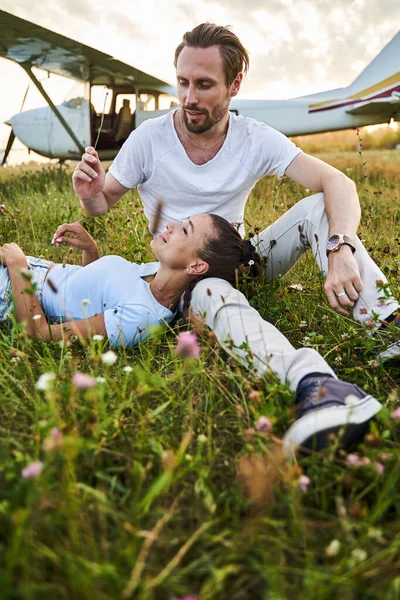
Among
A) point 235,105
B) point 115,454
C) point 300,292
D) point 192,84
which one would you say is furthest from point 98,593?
point 235,105

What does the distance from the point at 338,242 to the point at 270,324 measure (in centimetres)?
58

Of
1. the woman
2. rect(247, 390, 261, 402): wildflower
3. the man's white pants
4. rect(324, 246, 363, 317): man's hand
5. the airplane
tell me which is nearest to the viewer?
rect(247, 390, 261, 402): wildflower

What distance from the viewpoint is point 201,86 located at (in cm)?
288

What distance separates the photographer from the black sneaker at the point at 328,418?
1408 millimetres

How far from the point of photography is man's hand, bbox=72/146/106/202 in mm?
2555

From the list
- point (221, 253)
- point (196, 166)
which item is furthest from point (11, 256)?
point (196, 166)

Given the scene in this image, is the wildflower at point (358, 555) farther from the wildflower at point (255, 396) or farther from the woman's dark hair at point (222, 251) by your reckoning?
the woman's dark hair at point (222, 251)

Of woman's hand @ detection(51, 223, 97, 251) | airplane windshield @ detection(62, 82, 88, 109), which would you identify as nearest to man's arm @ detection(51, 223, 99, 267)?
woman's hand @ detection(51, 223, 97, 251)

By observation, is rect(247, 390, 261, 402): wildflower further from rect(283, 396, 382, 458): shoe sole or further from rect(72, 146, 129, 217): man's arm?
rect(72, 146, 129, 217): man's arm

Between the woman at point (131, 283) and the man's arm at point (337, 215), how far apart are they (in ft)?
1.56

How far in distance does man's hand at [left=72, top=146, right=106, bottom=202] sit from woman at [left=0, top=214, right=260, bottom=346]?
0.25 metres

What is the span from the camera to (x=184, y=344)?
146 centimetres

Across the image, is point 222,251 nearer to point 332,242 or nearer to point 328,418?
point 332,242

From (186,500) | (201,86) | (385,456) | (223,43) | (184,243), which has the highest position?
(223,43)
